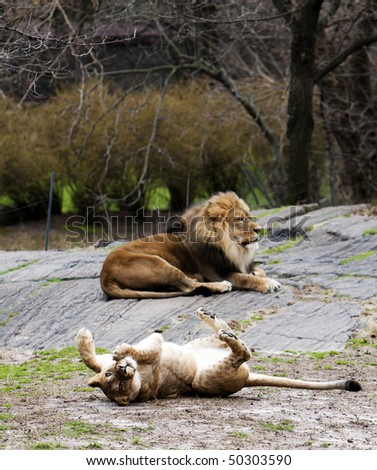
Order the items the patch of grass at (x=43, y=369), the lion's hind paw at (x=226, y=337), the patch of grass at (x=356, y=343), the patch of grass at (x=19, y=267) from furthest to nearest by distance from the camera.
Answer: the patch of grass at (x=19, y=267)
the patch of grass at (x=356, y=343)
the patch of grass at (x=43, y=369)
the lion's hind paw at (x=226, y=337)

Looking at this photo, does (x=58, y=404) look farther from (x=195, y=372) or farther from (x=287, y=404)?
(x=287, y=404)

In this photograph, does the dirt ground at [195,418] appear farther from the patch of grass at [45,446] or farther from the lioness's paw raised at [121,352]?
the lioness's paw raised at [121,352]

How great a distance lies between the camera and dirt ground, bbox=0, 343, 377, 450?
5836 mm

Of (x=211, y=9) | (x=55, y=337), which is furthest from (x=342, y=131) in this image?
(x=55, y=337)

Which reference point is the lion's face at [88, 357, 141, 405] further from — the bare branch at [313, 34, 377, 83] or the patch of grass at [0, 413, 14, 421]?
the bare branch at [313, 34, 377, 83]

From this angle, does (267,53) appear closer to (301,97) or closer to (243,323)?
(301,97)

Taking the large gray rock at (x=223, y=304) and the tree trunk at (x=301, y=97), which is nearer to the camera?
the large gray rock at (x=223, y=304)

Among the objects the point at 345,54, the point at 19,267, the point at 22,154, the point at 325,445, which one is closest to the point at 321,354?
the point at 325,445

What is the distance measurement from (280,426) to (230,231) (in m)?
5.76

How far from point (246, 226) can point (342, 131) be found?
513 inches

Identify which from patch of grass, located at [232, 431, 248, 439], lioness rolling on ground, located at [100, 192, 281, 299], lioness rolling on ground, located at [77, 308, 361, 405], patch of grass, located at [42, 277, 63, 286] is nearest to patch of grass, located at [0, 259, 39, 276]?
patch of grass, located at [42, 277, 63, 286]

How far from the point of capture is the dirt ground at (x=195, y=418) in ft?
19.1

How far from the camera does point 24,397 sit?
7.79 m

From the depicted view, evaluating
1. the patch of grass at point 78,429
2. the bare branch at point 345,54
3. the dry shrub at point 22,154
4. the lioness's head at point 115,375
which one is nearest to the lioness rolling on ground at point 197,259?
the lioness's head at point 115,375
